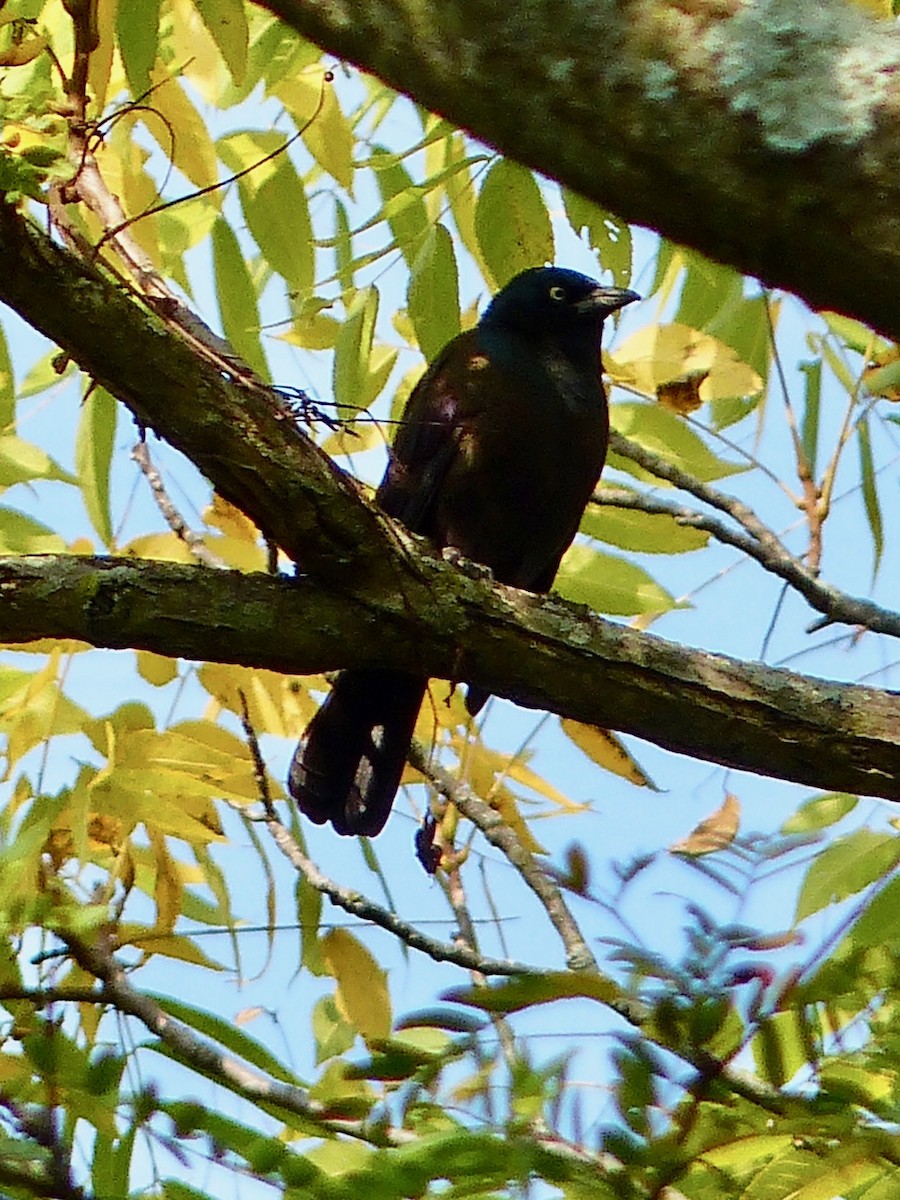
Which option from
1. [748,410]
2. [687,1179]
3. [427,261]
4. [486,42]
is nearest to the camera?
[486,42]

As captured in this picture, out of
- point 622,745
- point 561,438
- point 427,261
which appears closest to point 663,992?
point 427,261

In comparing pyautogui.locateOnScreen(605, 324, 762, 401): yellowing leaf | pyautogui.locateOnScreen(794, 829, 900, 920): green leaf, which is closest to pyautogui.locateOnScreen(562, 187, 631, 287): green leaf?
pyautogui.locateOnScreen(605, 324, 762, 401): yellowing leaf

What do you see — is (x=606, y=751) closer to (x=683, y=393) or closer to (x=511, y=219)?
(x=683, y=393)

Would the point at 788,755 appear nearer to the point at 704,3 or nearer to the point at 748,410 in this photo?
the point at 748,410

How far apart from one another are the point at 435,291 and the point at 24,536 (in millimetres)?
829

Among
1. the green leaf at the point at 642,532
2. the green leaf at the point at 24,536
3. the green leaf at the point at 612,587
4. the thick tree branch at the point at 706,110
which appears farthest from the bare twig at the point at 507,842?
the thick tree branch at the point at 706,110

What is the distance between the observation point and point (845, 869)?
2.45 meters

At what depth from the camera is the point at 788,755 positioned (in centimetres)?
236

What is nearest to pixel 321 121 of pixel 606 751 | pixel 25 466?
pixel 25 466

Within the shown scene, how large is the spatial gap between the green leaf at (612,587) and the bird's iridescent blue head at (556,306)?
131 centimetres

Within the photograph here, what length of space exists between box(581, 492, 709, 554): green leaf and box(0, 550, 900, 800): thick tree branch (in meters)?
0.64

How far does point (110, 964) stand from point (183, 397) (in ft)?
2.49

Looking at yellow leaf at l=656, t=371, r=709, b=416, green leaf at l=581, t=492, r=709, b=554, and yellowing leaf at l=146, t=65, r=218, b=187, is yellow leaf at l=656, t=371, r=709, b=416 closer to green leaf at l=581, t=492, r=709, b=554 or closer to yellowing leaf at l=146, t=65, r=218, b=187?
green leaf at l=581, t=492, r=709, b=554

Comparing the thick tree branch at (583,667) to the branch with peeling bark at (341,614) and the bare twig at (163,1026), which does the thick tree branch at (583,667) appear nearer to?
the branch with peeling bark at (341,614)
